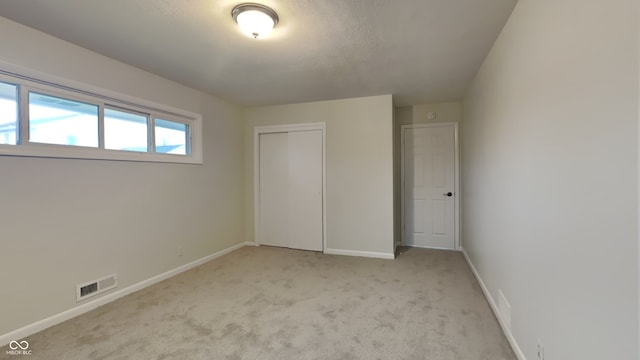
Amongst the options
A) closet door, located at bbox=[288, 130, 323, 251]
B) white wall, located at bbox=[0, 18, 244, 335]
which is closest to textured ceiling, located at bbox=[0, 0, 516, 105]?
white wall, located at bbox=[0, 18, 244, 335]

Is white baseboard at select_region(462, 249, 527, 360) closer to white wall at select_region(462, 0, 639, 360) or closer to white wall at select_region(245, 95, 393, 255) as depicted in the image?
white wall at select_region(462, 0, 639, 360)

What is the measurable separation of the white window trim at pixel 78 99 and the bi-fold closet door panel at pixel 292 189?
4.69 ft

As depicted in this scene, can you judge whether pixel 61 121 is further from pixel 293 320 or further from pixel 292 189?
pixel 292 189

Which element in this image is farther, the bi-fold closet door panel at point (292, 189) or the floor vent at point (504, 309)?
the bi-fold closet door panel at point (292, 189)

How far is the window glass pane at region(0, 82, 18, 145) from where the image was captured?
207 centimetres

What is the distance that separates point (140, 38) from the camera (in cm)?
228

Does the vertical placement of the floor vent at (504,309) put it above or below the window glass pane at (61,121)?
below

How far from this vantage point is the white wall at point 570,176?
0.90m

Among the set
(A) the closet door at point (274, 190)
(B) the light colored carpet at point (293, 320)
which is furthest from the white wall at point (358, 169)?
(B) the light colored carpet at point (293, 320)

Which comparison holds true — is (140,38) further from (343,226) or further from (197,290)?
(343,226)

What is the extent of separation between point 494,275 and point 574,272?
1365 millimetres

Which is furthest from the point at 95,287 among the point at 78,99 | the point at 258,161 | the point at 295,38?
the point at 295,38

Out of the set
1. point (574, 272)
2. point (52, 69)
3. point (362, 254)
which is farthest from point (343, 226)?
point (52, 69)

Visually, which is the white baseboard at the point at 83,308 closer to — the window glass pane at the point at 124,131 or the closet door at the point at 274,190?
the closet door at the point at 274,190
